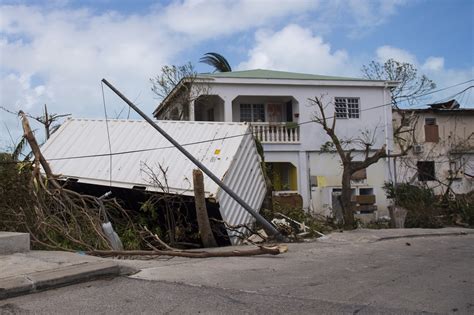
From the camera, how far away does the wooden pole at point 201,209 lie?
11.1 meters

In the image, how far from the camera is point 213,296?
18.5 feet

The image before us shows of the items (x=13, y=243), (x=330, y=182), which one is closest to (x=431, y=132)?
(x=330, y=182)

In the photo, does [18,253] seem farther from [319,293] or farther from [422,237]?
[422,237]

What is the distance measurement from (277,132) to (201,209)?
40.5ft

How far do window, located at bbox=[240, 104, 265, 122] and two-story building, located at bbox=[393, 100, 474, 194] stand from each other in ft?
23.2

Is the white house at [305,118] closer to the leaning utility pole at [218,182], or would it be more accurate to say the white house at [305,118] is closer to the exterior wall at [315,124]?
the exterior wall at [315,124]

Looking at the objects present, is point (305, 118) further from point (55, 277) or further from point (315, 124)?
point (55, 277)

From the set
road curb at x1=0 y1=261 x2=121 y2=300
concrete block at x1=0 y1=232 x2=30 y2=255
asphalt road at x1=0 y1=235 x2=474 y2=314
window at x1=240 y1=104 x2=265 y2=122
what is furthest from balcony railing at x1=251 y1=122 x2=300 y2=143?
road curb at x1=0 y1=261 x2=121 y2=300

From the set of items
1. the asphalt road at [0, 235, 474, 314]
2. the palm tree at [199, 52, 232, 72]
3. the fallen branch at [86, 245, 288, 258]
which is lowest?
the asphalt road at [0, 235, 474, 314]

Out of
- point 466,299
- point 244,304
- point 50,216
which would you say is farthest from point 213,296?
point 50,216

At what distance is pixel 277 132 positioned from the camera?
2311cm

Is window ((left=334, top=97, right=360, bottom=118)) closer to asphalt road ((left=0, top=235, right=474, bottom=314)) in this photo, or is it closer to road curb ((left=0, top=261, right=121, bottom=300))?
asphalt road ((left=0, top=235, right=474, bottom=314))

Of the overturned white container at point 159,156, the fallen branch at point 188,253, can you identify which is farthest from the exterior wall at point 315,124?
the fallen branch at point 188,253

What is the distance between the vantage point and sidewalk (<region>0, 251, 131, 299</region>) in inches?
223
